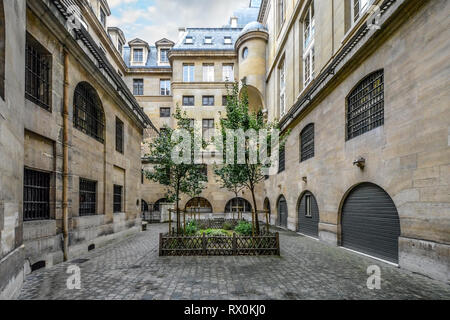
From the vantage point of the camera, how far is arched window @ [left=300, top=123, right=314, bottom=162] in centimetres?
1678

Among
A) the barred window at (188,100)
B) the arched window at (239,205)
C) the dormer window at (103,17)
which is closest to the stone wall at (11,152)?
the dormer window at (103,17)

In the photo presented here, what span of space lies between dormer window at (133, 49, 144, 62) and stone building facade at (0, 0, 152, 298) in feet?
73.1

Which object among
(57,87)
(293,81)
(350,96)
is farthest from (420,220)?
(293,81)

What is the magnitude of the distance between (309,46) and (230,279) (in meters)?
16.3

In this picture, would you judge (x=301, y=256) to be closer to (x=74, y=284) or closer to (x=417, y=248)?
(x=417, y=248)

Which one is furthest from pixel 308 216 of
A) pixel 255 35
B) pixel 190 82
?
pixel 190 82

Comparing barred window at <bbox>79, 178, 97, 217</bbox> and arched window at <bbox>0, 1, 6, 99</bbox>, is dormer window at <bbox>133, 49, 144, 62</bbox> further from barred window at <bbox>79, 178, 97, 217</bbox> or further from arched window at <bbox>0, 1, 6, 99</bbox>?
arched window at <bbox>0, 1, 6, 99</bbox>

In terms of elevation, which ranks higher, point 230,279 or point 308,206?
point 308,206

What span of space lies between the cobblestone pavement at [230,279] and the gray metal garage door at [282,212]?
36.7 ft

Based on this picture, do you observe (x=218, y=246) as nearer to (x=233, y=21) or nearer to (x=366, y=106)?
(x=366, y=106)

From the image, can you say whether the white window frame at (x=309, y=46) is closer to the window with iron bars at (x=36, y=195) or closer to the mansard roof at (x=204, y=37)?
the mansard roof at (x=204, y=37)

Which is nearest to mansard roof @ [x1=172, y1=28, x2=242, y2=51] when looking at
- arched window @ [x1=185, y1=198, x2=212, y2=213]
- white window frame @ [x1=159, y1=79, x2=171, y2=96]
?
white window frame @ [x1=159, y1=79, x2=171, y2=96]

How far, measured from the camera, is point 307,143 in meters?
17.6

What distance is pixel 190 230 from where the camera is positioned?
543 inches
